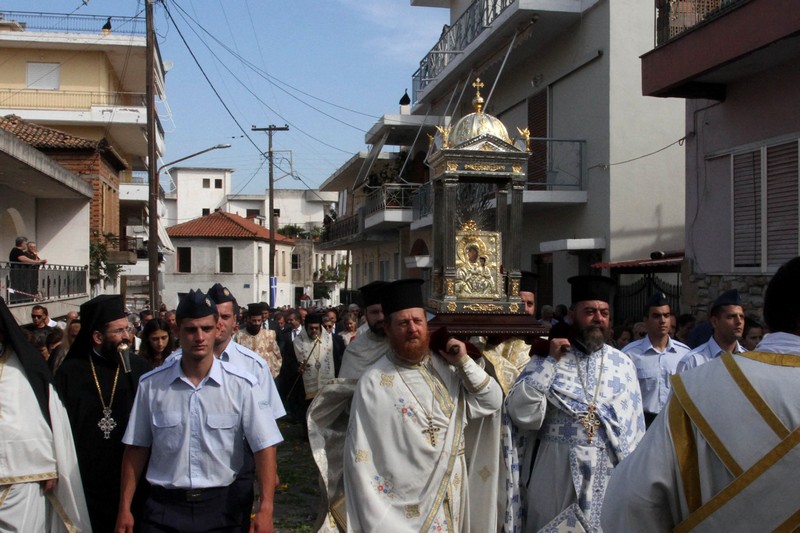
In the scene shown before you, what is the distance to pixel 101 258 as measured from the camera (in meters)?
27.6

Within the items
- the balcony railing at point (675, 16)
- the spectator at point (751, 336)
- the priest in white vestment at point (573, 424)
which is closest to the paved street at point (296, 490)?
the priest in white vestment at point (573, 424)

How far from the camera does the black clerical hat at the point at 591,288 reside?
5270mm

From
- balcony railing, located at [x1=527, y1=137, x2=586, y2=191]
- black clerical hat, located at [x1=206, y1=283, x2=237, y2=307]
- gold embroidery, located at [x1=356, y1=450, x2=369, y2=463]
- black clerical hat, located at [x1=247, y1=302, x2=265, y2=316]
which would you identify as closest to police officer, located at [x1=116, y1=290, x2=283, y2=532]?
gold embroidery, located at [x1=356, y1=450, x2=369, y2=463]

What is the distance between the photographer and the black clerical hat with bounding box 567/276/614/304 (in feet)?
17.3

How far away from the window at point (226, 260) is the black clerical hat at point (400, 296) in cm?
5002

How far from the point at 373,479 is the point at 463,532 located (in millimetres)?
682

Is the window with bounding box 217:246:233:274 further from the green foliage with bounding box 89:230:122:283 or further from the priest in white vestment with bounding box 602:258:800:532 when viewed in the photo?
the priest in white vestment with bounding box 602:258:800:532

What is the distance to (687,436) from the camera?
2533mm

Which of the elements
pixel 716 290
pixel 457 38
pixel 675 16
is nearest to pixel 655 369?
pixel 716 290

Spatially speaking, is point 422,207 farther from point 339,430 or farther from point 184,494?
point 184,494

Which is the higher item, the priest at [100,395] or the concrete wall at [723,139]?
the concrete wall at [723,139]

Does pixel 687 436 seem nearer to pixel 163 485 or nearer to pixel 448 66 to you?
pixel 163 485

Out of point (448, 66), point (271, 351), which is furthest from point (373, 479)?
point (448, 66)

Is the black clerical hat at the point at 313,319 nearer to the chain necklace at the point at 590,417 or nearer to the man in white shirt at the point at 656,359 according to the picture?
the man in white shirt at the point at 656,359
